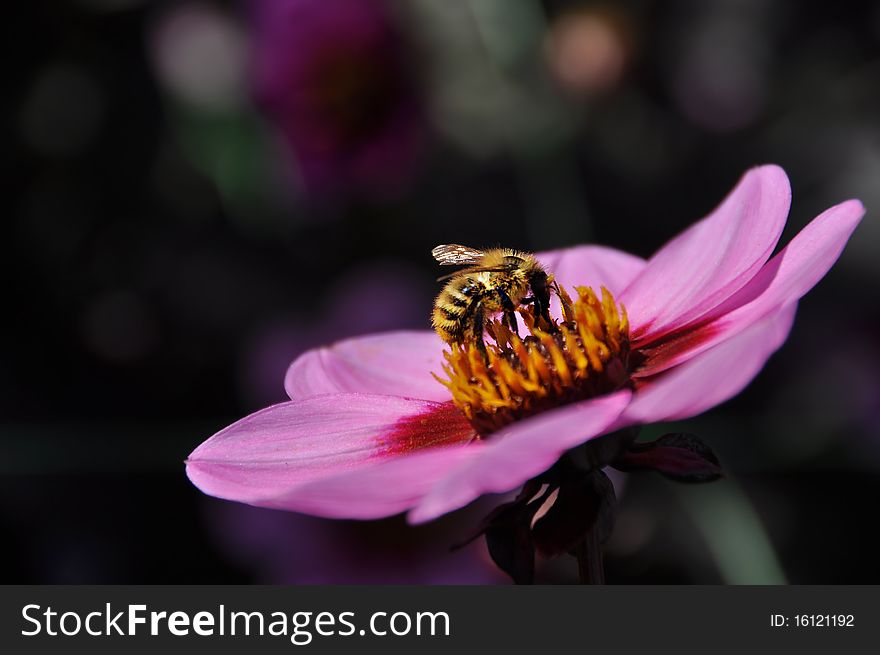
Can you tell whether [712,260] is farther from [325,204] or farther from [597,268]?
[325,204]

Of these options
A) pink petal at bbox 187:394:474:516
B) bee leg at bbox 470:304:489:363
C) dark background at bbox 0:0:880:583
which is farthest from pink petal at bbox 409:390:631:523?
dark background at bbox 0:0:880:583

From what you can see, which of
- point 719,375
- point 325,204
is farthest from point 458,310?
point 325,204

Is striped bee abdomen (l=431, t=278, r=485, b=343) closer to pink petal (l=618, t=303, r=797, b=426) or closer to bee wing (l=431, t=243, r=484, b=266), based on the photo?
bee wing (l=431, t=243, r=484, b=266)

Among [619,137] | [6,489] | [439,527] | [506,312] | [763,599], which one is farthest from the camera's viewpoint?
[619,137]

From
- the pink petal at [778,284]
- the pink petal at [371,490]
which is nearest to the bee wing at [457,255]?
the pink petal at [778,284]

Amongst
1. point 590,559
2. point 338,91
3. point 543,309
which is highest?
point 338,91

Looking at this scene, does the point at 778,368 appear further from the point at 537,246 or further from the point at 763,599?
the point at 763,599

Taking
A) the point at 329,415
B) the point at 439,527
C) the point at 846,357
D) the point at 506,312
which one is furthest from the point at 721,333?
the point at 846,357
